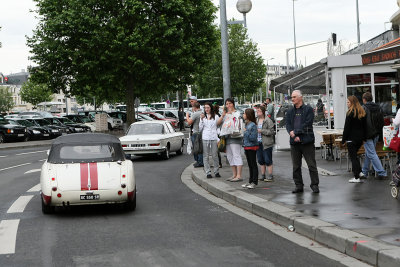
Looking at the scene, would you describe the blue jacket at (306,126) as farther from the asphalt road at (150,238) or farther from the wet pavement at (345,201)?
the asphalt road at (150,238)

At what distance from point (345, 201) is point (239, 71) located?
230 ft

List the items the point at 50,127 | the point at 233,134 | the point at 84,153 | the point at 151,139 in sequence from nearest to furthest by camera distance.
→ the point at 84,153
the point at 233,134
the point at 151,139
the point at 50,127

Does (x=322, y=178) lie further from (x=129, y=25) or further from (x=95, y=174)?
(x=129, y=25)

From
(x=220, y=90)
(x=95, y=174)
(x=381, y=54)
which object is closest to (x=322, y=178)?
(x=381, y=54)

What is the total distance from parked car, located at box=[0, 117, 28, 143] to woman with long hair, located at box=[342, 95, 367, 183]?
1152 inches

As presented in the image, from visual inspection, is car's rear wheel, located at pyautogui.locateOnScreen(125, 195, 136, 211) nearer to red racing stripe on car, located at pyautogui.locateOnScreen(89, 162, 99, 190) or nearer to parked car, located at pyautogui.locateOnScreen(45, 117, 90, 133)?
red racing stripe on car, located at pyautogui.locateOnScreen(89, 162, 99, 190)

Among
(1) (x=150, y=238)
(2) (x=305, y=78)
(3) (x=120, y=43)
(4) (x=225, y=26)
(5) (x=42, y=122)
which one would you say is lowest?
(1) (x=150, y=238)

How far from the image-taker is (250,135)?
11.8 meters

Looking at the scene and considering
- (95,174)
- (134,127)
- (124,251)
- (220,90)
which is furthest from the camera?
(220,90)

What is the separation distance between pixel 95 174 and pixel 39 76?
31.0 m

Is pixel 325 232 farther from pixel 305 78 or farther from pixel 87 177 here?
pixel 305 78

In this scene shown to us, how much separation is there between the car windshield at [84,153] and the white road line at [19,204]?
111cm

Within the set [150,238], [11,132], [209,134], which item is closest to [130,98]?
[11,132]

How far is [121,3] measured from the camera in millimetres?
36094
